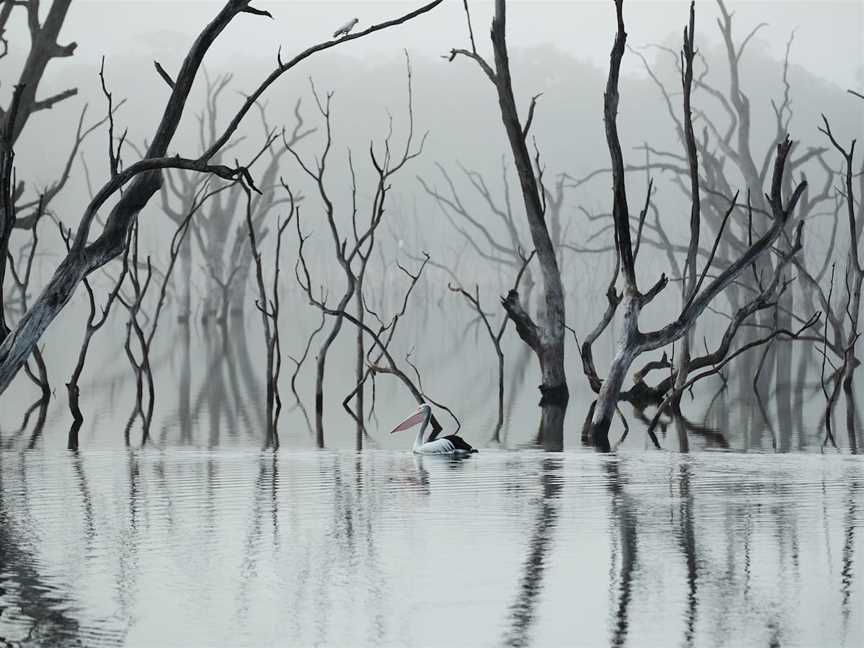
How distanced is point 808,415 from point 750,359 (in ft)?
42.6

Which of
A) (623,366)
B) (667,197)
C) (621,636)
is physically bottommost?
(621,636)

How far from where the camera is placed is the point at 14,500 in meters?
8.77

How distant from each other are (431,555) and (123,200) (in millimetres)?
3371

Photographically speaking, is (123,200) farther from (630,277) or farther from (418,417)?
(630,277)

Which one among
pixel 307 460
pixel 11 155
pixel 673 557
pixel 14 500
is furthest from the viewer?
pixel 307 460

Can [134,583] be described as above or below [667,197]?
below

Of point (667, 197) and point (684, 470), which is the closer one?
point (684, 470)

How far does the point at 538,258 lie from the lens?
55.8ft

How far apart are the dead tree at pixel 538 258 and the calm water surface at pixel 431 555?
608 centimetres

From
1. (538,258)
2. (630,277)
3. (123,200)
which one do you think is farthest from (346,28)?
(538,258)

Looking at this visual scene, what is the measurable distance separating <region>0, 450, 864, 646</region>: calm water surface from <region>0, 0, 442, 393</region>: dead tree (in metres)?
1.04

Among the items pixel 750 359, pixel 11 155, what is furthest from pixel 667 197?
pixel 11 155

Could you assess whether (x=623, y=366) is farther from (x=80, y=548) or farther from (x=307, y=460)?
(x=80, y=548)

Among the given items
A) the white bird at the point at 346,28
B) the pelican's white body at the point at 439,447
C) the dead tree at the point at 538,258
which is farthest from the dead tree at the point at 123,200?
the dead tree at the point at 538,258
